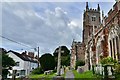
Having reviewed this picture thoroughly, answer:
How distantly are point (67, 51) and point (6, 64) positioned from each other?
48.3m

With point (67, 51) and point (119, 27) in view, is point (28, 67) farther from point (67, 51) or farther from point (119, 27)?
point (119, 27)

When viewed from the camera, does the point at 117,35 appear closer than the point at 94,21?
Yes

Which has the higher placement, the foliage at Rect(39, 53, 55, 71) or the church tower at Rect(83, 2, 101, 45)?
the church tower at Rect(83, 2, 101, 45)

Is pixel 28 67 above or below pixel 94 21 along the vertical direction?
below

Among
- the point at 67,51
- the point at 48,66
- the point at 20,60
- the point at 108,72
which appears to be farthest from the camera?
the point at 67,51

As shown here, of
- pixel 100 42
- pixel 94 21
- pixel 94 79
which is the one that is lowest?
pixel 94 79

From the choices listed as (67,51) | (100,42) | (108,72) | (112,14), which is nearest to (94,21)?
(67,51)

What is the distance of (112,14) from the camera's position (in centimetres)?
2906

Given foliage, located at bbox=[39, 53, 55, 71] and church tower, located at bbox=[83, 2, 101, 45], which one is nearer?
foliage, located at bbox=[39, 53, 55, 71]

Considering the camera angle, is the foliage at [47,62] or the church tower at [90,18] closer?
the foliage at [47,62]

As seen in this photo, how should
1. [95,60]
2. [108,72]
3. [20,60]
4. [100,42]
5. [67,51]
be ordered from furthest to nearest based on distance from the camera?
1. [67,51]
2. [20,60]
3. [95,60]
4. [100,42]
5. [108,72]

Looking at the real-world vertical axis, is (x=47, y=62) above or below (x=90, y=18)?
below

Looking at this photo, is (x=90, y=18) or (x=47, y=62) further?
(x=90, y=18)

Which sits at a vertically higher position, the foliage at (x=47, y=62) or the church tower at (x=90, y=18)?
the church tower at (x=90, y=18)
